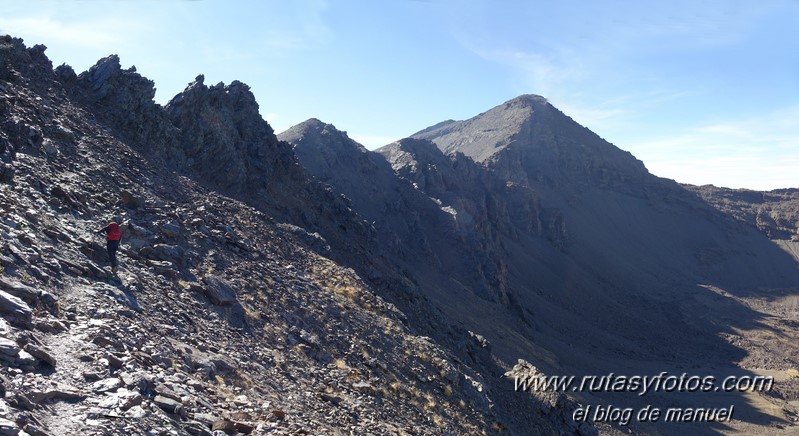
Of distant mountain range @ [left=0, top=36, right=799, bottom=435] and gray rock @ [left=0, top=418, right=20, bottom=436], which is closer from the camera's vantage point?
gray rock @ [left=0, top=418, right=20, bottom=436]

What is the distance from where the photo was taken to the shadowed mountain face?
55.6 metres

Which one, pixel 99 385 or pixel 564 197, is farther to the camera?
pixel 564 197

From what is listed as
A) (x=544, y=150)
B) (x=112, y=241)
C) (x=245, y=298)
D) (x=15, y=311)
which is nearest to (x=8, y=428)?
(x=15, y=311)

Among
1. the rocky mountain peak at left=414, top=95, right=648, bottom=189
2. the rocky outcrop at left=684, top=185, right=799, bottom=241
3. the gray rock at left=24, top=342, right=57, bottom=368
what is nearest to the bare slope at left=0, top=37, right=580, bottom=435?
the gray rock at left=24, top=342, right=57, bottom=368

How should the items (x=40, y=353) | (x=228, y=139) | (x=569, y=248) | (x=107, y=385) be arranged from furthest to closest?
(x=569, y=248) < (x=228, y=139) < (x=107, y=385) < (x=40, y=353)

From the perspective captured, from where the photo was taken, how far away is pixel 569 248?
95.2 metres

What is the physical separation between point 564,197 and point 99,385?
115m

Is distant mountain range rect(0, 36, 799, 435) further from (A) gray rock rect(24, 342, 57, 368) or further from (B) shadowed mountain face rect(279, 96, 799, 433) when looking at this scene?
(B) shadowed mountain face rect(279, 96, 799, 433)

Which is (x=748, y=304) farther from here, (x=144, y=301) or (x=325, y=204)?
(x=144, y=301)

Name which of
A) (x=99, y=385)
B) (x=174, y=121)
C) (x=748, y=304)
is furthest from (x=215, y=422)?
(x=748, y=304)

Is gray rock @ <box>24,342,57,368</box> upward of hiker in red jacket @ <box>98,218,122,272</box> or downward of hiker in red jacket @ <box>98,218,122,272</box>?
downward

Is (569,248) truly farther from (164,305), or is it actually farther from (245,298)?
(164,305)

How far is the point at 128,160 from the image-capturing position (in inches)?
750

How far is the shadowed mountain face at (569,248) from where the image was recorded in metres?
55.6
